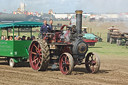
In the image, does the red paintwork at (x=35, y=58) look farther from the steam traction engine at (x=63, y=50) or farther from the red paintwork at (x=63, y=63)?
the red paintwork at (x=63, y=63)

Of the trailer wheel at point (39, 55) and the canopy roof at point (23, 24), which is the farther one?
the canopy roof at point (23, 24)

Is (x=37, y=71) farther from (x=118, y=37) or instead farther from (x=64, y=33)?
(x=118, y=37)

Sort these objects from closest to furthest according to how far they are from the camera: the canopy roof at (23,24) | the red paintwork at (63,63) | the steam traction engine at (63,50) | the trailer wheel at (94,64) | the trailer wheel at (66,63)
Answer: the trailer wheel at (66,63), the red paintwork at (63,63), the steam traction engine at (63,50), the trailer wheel at (94,64), the canopy roof at (23,24)

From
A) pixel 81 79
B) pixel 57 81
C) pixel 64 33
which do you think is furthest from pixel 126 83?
pixel 64 33

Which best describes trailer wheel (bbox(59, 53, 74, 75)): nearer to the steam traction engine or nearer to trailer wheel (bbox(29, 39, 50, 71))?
the steam traction engine

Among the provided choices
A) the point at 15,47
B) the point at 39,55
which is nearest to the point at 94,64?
the point at 39,55

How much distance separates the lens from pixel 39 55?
10.4 meters

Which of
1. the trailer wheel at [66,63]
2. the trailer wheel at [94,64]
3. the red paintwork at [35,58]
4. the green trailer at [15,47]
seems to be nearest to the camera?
the trailer wheel at [66,63]

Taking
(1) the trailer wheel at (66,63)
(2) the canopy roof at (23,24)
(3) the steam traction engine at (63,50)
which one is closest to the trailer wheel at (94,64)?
(3) the steam traction engine at (63,50)

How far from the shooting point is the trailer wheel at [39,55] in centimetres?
1004

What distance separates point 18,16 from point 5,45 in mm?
68768

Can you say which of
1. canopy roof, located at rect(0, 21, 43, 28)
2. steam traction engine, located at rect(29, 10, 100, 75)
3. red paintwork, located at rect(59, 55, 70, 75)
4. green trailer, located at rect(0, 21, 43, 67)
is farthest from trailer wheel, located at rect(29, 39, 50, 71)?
canopy roof, located at rect(0, 21, 43, 28)

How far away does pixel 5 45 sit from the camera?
40.2 ft

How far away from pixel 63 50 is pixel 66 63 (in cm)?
91
